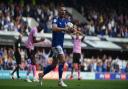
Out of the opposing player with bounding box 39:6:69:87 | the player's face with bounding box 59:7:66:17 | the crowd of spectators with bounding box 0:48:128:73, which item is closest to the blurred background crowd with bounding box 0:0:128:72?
the crowd of spectators with bounding box 0:48:128:73

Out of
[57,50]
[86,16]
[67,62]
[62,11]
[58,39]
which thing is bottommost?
[67,62]

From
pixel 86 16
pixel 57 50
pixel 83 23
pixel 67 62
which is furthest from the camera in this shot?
pixel 86 16

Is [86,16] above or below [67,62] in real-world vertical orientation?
above

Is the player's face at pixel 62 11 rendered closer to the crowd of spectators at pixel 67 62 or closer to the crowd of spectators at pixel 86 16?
the crowd of spectators at pixel 67 62

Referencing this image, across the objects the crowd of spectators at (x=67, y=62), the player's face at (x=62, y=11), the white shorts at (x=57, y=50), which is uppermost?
the player's face at (x=62, y=11)

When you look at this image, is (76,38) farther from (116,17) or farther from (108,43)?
(116,17)

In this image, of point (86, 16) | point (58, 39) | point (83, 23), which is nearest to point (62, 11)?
point (58, 39)

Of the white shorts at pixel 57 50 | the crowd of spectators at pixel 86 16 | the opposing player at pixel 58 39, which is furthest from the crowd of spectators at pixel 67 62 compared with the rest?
the white shorts at pixel 57 50

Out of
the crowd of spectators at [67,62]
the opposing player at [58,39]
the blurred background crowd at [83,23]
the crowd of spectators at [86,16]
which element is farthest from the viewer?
the crowd of spectators at [86,16]

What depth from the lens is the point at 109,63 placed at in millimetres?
36281

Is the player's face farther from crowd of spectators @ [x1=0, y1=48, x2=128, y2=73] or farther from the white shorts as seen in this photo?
crowd of spectators @ [x1=0, y1=48, x2=128, y2=73]

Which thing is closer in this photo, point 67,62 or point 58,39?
point 58,39

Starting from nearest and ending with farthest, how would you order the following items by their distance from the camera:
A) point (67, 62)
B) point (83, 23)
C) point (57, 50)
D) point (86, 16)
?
point (57, 50), point (67, 62), point (83, 23), point (86, 16)

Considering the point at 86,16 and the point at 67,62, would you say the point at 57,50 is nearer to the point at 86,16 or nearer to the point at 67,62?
the point at 67,62
